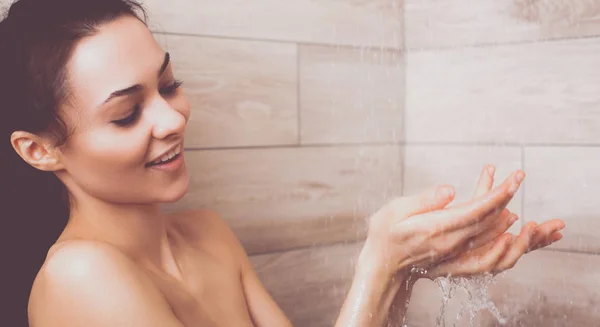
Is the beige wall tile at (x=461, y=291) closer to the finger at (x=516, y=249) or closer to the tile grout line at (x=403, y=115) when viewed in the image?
the tile grout line at (x=403, y=115)

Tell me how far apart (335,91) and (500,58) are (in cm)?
38

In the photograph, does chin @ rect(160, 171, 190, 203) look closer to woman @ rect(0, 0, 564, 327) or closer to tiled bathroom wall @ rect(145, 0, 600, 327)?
woman @ rect(0, 0, 564, 327)

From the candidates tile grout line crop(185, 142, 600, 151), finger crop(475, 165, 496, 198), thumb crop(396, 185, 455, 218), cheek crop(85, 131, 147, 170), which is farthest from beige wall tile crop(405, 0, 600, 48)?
cheek crop(85, 131, 147, 170)

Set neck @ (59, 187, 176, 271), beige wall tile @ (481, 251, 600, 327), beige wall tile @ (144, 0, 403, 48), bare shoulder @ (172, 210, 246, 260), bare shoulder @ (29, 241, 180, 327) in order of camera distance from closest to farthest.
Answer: bare shoulder @ (29, 241, 180, 327) → neck @ (59, 187, 176, 271) → bare shoulder @ (172, 210, 246, 260) → beige wall tile @ (144, 0, 403, 48) → beige wall tile @ (481, 251, 600, 327)

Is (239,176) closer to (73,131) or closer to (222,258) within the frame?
(222,258)

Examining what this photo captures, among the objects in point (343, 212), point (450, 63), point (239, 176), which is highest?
point (450, 63)

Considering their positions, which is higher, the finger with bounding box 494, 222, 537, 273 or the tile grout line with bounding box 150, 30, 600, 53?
the tile grout line with bounding box 150, 30, 600, 53

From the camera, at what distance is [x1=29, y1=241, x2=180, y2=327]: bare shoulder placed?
2.73ft

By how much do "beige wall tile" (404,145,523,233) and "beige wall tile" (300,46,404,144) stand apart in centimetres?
8

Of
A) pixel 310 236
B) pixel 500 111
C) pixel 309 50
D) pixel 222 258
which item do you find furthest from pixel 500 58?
pixel 222 258

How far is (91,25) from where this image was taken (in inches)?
34.9

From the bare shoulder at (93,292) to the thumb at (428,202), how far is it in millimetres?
329

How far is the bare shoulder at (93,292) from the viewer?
833mm

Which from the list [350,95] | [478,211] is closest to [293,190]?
[350,95]
